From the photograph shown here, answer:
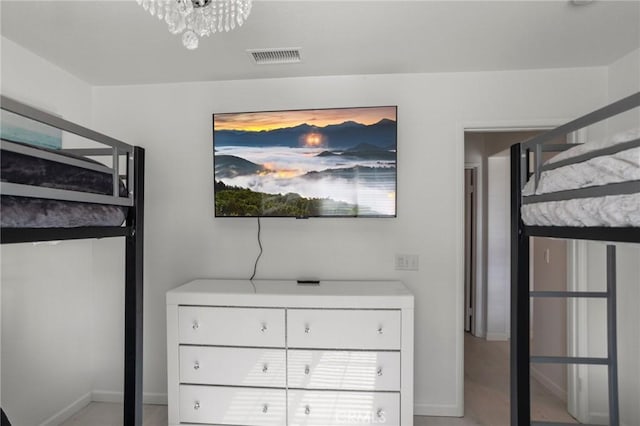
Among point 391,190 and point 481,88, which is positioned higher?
point 481,88

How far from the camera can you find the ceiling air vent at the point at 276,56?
2.16 m

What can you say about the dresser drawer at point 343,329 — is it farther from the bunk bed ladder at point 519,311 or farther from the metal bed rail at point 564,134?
the metal bed rail at point 564,134

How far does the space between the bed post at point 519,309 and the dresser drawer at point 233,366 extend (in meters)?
1.23

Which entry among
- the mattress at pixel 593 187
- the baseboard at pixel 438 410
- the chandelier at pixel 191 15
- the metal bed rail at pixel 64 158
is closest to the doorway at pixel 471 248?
the baseboard at pixel 438 410

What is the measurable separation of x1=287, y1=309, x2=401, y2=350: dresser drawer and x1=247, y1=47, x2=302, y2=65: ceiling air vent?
1.63 meters

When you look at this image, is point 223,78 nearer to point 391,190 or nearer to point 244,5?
point 244,5

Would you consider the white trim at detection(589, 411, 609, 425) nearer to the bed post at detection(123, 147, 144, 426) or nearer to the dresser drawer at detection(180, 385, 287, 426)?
the dresser drawer at detection(180, 385, 287, 426)

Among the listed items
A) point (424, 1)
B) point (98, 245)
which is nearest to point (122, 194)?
point (98, 245)

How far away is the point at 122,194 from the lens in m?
1.58

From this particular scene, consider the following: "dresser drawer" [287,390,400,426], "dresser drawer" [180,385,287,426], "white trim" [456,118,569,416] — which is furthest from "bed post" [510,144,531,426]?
"dresser drawer" [180,385,287,426]

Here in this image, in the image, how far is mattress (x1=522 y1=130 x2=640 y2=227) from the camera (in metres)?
1.03

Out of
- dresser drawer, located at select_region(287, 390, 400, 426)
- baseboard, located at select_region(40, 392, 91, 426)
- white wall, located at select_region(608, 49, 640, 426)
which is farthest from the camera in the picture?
baseboard, located at select_region(40, 392, 91, 426)

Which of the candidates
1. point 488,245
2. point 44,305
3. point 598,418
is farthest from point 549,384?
point 44,305

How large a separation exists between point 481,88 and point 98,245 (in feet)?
10.3
